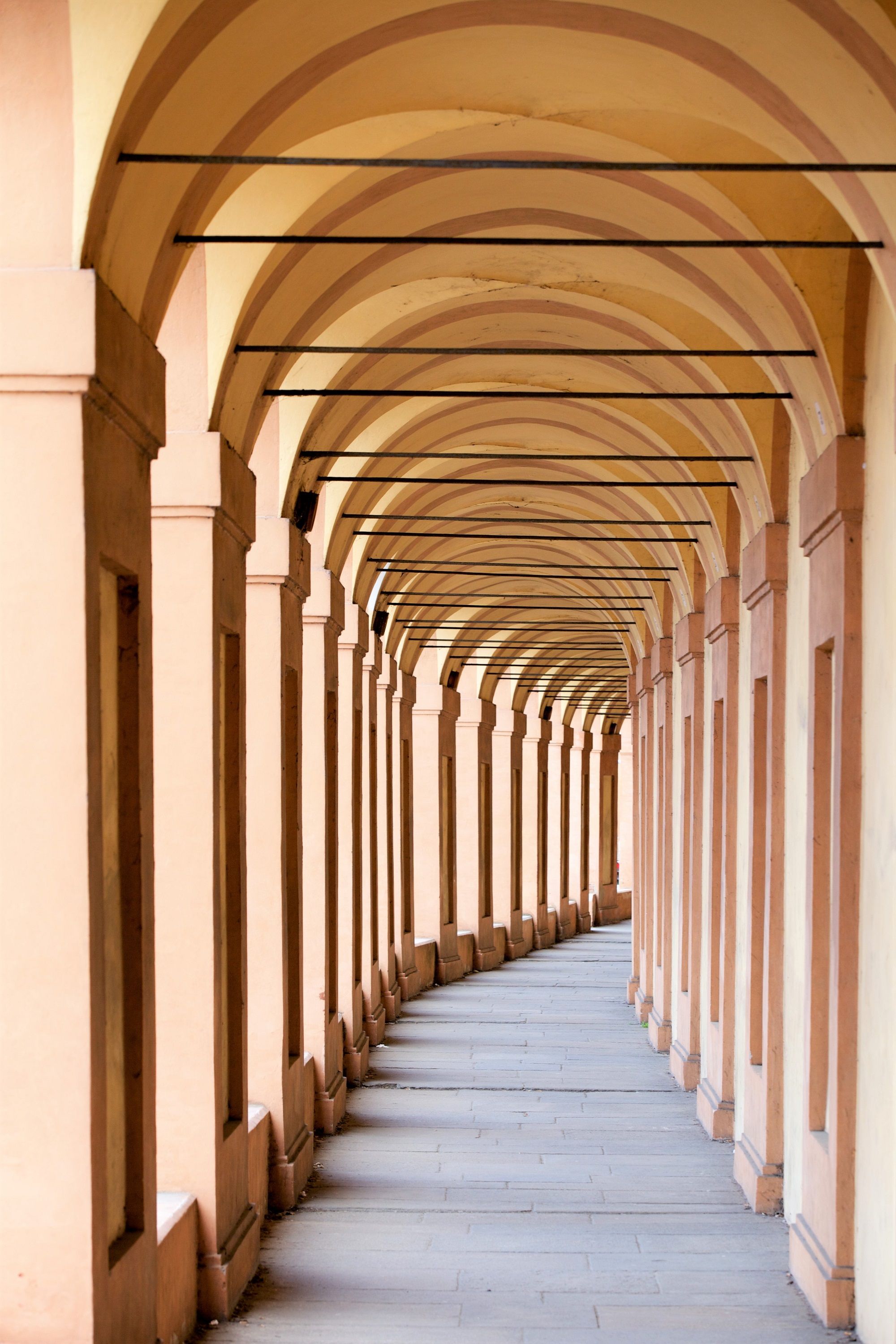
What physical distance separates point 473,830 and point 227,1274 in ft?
67.6

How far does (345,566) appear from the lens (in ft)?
55.2

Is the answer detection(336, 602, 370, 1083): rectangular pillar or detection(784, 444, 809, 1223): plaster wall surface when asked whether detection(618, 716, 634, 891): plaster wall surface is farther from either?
detection(784, 444, 809, 1223): plaster wall surface

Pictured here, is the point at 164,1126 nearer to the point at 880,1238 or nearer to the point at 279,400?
the point at 880,1238

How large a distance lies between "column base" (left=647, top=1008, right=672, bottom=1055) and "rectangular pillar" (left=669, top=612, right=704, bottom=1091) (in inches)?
71.9

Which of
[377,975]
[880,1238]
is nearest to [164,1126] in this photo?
[880,1238]

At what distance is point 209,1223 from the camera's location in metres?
8.29

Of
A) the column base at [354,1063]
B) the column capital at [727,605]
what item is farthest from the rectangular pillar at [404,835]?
the column capital at [727,605]

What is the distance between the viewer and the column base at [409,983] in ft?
75.8

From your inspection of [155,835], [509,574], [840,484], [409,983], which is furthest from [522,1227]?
[409,983]

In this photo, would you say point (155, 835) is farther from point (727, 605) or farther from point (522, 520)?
point (522, 520)

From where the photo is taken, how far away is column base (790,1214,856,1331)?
A: 8.20 metres

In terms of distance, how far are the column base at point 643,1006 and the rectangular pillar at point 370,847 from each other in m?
3.92

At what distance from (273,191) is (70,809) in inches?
166

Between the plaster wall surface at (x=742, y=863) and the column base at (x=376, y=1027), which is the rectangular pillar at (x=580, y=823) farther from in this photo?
the plaster wall surface at (x=742, y=863)
